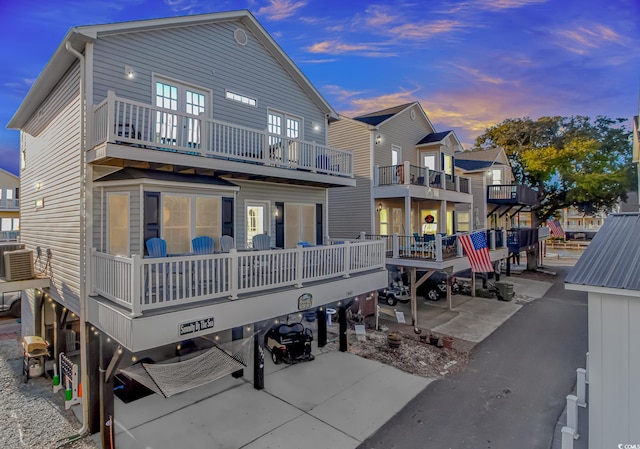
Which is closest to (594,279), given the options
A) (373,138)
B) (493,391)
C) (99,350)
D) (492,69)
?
(493,391)

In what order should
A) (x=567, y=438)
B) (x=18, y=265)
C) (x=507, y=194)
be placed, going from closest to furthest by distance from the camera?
(x=567, y=438)
(x=18, y=265)
(x=507, y=194)

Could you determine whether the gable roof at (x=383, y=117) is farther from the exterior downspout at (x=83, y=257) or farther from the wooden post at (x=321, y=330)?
the exterior downspout at (x=83, y=257)

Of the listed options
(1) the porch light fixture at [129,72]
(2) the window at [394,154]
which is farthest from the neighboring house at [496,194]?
(1) the porch light fixture at [129,72]

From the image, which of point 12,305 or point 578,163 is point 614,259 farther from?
point 578,163

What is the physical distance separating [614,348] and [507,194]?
69.0 feet

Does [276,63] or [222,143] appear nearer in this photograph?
[222,143]

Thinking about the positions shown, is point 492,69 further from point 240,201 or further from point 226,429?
point 226,429

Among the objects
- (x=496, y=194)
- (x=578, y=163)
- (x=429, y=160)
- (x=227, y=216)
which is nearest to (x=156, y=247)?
(x=227, y=216)

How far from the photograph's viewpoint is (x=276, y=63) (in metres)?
11.3

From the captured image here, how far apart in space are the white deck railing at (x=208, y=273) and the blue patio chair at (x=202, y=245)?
551mm

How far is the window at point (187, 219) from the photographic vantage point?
8.14m

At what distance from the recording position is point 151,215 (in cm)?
774

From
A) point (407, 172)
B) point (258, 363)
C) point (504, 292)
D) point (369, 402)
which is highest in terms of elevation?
point (407, 172)

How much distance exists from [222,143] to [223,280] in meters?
3.71
